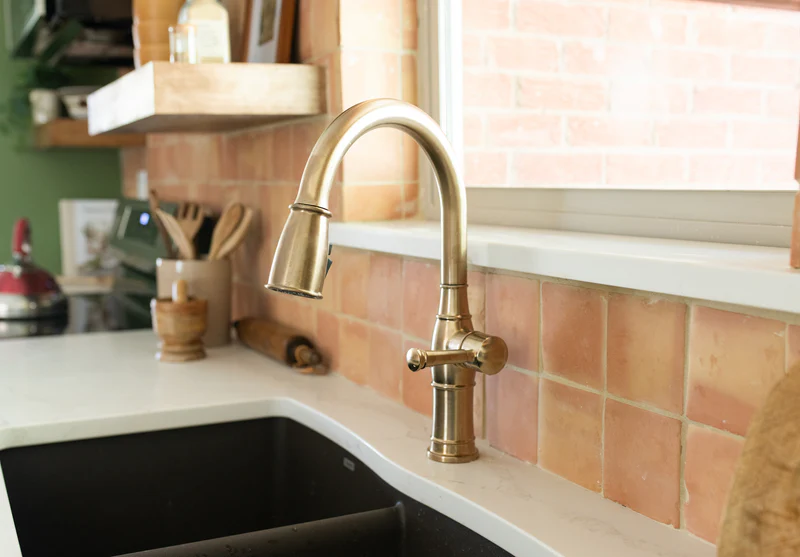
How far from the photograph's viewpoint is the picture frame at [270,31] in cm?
156

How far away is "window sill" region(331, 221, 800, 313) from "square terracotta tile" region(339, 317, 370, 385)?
0.23 metres

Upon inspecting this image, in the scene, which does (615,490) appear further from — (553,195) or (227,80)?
(227,80)

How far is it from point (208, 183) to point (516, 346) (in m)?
1.31

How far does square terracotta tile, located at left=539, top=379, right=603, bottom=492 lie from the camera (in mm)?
943

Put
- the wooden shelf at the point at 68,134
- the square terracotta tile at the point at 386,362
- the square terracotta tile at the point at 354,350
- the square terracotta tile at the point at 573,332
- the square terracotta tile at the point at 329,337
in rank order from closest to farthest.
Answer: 1. the square terracotta tile at the point at 573,332
2. the square terracotta tile at the point at 386,362
3. the square terracotta tile at the point at 354,350
4. the square terracotta tile at the point at 329,337
5. the wooden shelf at the point at 68,134

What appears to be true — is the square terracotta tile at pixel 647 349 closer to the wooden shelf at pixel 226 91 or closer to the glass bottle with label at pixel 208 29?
the wooden shelf at pixel 226 91

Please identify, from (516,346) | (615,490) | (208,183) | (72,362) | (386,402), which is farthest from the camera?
(208,183)

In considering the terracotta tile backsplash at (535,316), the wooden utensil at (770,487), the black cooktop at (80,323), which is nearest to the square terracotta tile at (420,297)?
the terracotta tile backsplash at (535,316)

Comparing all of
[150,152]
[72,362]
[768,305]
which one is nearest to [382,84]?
[72,362]

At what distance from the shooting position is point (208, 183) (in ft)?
7.15

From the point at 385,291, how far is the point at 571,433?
461mm

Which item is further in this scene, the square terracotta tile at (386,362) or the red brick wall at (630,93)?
the square terracotta tile at (386,362)

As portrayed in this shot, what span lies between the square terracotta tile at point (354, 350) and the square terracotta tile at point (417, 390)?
128 millimetres

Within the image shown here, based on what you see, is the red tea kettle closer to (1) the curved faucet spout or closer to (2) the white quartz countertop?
(2) the white quartz countertop
